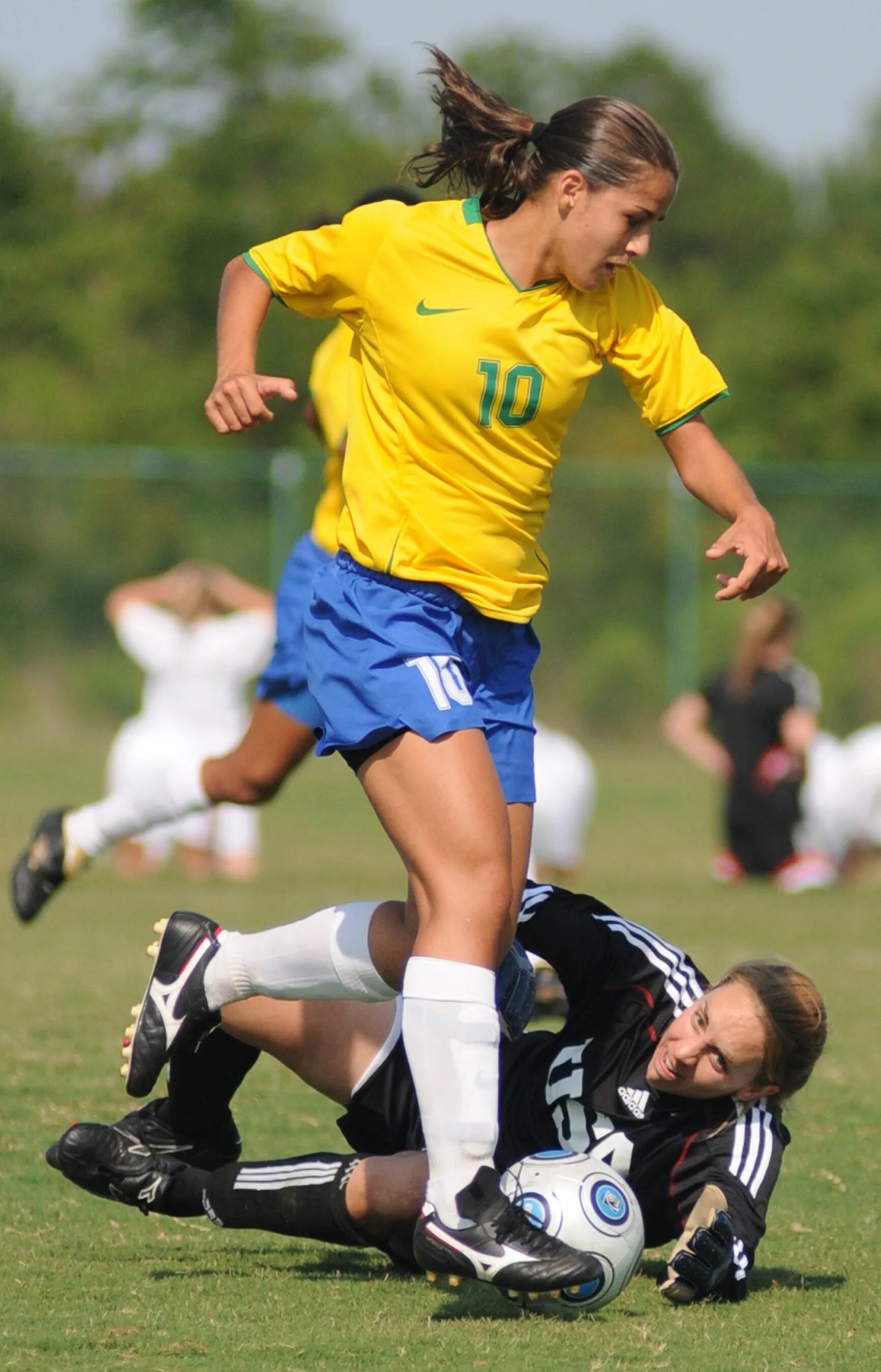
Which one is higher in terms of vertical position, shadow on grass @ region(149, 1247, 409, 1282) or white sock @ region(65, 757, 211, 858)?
white sock @ region(65, 757, 211, 858)

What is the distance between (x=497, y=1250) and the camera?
3314 millimetres

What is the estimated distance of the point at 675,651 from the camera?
2131cm

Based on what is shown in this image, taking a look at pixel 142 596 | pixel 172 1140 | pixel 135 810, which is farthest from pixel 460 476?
pixel 142 596

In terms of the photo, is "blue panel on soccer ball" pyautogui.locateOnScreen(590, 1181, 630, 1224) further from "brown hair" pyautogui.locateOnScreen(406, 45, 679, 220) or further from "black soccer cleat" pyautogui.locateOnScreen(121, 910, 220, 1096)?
"brown hair" pyautogui.locateOnScreen(406, 45, 679, 220)

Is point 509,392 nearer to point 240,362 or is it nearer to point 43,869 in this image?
point 240,362

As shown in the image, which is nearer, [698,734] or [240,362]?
[240,362]

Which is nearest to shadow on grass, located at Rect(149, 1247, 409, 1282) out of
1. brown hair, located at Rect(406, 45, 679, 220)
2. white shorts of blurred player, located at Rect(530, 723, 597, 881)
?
brown hair, located at Rect(406, 45, 679, 220)

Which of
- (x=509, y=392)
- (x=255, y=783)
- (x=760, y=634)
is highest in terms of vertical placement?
(x=509, y=392)

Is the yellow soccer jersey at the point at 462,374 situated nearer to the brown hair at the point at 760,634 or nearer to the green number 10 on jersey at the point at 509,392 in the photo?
the green number 10 on jersey at the point at 509,392

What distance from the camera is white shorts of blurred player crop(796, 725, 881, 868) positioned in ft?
39.0

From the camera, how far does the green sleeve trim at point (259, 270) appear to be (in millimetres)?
3867

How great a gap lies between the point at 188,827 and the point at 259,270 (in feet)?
27.6

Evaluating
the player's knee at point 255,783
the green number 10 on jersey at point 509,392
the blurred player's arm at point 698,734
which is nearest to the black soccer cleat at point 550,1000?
the player's knee at point 255,783

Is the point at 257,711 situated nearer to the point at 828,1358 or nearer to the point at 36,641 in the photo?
the point at 828,1358
